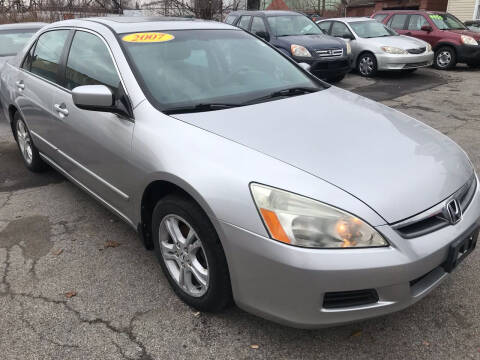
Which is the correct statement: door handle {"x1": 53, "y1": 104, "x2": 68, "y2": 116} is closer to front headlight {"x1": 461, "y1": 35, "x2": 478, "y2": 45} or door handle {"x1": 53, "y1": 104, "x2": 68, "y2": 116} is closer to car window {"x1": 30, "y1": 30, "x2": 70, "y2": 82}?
car window {"x1": 30, "y1": 30, "x2": 70, "y2": 82}

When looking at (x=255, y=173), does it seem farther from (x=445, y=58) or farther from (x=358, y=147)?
(x=445, y=58)

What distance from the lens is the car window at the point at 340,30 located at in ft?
37.9

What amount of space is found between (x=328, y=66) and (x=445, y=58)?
495cm

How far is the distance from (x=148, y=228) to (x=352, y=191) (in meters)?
1.43

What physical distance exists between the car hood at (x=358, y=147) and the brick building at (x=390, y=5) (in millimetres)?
24941

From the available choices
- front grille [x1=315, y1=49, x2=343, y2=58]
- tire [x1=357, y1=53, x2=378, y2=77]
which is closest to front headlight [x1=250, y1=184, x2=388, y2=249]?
front grille [x1=315, y1=49, x2=343, y2=58]

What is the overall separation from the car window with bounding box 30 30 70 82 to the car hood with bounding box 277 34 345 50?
20.6 feet

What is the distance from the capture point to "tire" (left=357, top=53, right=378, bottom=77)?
35.9 feet

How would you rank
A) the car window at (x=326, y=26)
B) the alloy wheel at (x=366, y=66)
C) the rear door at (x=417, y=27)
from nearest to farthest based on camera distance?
the alloy wheel at (x=366, y=66), the car window at (x=326, y=26), the rear door at (x=417, y=27)

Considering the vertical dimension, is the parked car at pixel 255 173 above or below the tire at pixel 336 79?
above

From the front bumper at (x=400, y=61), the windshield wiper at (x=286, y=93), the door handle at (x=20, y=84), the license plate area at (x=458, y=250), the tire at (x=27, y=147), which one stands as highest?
the windshield wiper at (x=286, y=93)

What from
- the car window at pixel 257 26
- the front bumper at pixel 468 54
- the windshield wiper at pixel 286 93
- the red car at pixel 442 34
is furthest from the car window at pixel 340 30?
the windshield wiper at pixel 286 93

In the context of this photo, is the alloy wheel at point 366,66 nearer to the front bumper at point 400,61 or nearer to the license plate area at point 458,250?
the front bumper at point 400,61

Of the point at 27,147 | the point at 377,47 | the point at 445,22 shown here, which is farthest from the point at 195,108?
the point at 445,22
